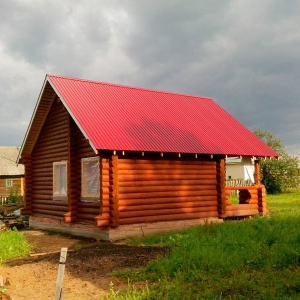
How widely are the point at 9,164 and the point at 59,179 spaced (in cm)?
2883

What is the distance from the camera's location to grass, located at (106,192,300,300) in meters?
7.68

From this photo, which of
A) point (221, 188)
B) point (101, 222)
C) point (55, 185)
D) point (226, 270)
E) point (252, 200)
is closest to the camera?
point (226, 270)

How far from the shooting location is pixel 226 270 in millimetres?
8969

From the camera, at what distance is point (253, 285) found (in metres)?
7.95

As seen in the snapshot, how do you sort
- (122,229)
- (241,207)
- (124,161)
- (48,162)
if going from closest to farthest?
(122,229) → (124,161) → (241,207) → (48,162)

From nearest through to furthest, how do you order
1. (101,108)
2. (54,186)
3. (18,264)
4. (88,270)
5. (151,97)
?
(88,270) < (18,264) < (101,108) < (54,186) < (151,97)

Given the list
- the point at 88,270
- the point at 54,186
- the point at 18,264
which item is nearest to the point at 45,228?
the point at 54,186

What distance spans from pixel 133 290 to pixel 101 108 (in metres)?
10.6

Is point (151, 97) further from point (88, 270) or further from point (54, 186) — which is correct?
point (88, 270)

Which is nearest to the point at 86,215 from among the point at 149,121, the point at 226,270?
the point at 149,121

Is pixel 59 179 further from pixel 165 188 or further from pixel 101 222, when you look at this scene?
pixel 165 188

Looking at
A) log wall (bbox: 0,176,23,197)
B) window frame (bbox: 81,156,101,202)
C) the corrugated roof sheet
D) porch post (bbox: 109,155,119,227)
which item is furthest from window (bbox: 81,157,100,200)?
log wall (bbox: 0,176,23,197)

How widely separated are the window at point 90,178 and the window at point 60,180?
188cm

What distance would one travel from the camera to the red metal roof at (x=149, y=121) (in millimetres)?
15977
